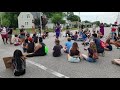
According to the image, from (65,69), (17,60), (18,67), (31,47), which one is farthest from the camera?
(31,47)

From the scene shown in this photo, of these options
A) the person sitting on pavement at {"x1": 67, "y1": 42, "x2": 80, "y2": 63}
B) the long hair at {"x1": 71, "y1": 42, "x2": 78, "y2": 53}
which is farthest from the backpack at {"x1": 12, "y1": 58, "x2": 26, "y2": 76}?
the long hair at {"x1": 71, "y1": 42, "x2": 78, "y2": 53}

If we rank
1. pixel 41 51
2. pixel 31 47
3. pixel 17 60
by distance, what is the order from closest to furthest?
1. pixel 17 60
2. pixel 41 51
3. pixel 31 47

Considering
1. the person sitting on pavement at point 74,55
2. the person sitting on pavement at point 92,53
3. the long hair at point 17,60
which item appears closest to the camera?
the long hair at point 17,60

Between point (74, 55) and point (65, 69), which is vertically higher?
point (74, 55)

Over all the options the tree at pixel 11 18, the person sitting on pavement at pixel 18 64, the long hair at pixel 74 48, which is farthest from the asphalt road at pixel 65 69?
the tree at pixel 11 18

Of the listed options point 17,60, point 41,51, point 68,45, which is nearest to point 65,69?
point 17,60

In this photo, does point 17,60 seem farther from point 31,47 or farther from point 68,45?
point 68,45

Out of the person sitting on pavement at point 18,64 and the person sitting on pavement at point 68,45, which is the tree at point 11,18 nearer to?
the person sitting on pavement at point 68,45

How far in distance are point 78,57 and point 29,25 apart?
A: 67963 millimetres

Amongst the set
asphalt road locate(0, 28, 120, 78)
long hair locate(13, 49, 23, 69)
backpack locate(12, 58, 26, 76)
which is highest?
long hair locate(13, 49, 23, 69)

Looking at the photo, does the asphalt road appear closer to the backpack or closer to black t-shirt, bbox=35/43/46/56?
the backpack

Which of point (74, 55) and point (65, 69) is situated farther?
point (74, 55)

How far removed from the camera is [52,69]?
31.8ft
